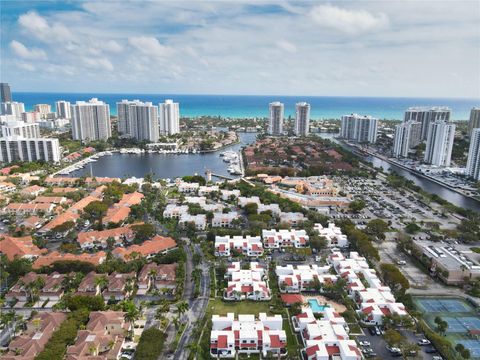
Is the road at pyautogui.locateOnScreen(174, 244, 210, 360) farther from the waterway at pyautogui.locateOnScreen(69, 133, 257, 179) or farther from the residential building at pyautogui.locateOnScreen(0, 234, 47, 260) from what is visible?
the waterway at pyautogui.locateOnScreen(69, 133, 257, 179)

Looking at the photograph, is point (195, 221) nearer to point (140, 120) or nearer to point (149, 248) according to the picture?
point (149, 248)

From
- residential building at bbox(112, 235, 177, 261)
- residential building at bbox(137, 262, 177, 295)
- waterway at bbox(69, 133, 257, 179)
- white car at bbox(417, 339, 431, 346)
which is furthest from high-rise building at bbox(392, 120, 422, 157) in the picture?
residential building at bbox(137, 262, 177, 295)

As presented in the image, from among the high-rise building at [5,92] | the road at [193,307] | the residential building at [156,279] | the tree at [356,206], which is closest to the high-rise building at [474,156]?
the tree at [356,206]

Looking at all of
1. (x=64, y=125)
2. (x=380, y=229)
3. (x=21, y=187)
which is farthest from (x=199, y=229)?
(x=64, y=125)

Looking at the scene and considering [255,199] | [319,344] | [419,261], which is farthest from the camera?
[255,199]

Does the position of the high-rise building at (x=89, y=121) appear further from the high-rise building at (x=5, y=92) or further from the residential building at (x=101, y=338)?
the high-rise building at (x=5, y=92)

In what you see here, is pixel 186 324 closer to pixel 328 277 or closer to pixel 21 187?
pixel 328 277
